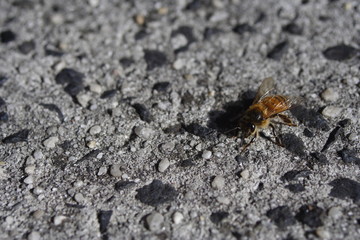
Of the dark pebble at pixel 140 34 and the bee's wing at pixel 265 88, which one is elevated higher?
the dark pebble at pixel 140 34

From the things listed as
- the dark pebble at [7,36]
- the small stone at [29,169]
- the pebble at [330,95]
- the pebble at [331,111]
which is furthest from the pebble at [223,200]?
the dark pebble at [7,36]

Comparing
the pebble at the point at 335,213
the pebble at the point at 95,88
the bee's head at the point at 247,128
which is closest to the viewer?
the pebble at the point at 335,213

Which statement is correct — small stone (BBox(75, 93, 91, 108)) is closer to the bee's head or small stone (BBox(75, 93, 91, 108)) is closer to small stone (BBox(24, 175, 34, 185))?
small stone (BBox(24, 175, 34, 185))

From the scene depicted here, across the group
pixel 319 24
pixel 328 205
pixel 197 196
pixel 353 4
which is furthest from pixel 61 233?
pixel 353 4

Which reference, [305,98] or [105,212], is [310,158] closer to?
[305,98]

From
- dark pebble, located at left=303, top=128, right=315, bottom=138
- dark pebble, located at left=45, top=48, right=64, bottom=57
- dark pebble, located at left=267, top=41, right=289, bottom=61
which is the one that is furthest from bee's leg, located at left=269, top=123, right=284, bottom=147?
dark pebble, located at left=45, top=48, right=64, bottom=57

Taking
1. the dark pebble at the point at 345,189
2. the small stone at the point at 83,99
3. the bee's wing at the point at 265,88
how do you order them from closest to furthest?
the dark pebble at the point at 345,189 → the bee's wing at the point at 265,88 → the small stone at the point at 83,99

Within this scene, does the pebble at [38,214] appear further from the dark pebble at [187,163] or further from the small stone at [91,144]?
the dark pebble at [187,163]
